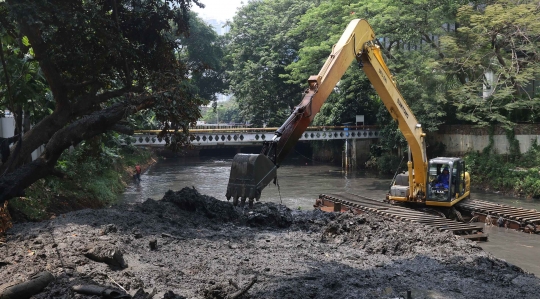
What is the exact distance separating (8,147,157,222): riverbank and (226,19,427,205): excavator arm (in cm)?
712

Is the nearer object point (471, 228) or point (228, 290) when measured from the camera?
point (228, 290)

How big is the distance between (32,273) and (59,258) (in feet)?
3.00

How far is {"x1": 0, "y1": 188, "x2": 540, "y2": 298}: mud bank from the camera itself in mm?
8320

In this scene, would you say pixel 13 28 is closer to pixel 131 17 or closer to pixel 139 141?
pixel 131 17

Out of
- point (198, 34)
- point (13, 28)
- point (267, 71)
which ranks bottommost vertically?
point (13, 28)

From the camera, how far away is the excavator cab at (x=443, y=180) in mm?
16777

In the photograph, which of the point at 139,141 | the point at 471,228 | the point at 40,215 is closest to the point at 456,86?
the point at 471,228

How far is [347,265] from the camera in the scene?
10289 mm

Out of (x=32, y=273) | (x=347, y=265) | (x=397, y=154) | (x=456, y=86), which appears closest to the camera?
(x=32, y=273)

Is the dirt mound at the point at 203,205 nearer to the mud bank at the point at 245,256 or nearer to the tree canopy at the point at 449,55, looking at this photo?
the mud bank at the point at 245,256

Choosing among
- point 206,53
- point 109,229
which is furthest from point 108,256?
point 206,53

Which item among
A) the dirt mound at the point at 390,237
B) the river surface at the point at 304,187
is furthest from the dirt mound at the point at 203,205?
the river surface at the point at 304,187

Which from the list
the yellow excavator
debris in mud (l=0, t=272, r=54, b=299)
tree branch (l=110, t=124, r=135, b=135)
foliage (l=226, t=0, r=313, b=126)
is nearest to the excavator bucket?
the yellow excavator

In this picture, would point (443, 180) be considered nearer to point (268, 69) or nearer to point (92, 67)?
point (92, 67)
